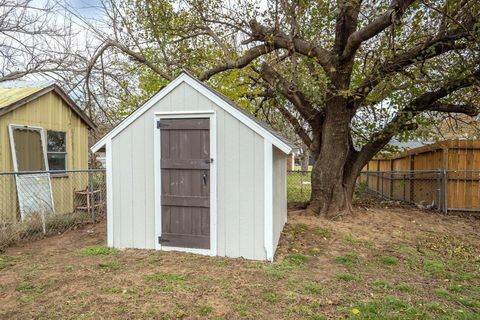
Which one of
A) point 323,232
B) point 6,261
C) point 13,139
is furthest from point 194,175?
point 13,139

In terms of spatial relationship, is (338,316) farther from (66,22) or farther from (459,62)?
(66,22)

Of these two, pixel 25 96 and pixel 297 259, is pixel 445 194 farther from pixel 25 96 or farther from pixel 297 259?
pixel 25 96

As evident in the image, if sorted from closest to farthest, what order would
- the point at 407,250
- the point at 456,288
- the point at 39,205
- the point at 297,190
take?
1. the point at 456,288
2. the point at 407,250
3. the point at 39,205
4. the point at 297,190

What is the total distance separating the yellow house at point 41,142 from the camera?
720cm

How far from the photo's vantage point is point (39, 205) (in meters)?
7.53

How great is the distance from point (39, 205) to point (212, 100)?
16.6 feet

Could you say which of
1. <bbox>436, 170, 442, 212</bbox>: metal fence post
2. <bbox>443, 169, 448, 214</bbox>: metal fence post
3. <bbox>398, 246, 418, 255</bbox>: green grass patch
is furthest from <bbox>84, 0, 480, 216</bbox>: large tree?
<bbox>398, 246, 418, 255</bbox>: green grass patch

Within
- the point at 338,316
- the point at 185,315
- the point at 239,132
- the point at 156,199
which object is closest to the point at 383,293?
the point at 338,316

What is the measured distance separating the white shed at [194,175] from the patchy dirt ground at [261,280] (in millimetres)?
326

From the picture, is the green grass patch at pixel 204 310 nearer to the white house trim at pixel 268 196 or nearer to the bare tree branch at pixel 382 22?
the white house trim at pixel 268 196

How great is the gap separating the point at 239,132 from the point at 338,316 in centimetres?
280

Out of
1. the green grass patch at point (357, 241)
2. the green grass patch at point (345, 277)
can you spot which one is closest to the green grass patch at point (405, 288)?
the green grass patch at point (345, 277)

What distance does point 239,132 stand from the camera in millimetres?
5082

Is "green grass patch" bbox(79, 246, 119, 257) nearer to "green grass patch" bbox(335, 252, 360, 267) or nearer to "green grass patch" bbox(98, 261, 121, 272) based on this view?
"green grass patch" bbox(98, 261, 121, 272)
